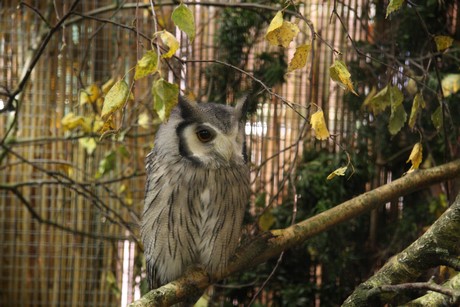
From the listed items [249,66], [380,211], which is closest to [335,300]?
[380,211]

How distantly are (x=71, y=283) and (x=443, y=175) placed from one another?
6.47 feet

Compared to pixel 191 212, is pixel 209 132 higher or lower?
higher

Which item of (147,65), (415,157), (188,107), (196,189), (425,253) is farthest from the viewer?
(196,189)

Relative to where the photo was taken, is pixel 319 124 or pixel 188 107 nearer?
pixel 319 124

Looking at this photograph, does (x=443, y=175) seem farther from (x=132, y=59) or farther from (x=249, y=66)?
(x=132, y=59)

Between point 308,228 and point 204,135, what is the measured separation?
0.41 m

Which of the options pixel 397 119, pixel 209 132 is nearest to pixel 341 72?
pixel 397 119

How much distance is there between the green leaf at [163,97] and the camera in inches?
34.3

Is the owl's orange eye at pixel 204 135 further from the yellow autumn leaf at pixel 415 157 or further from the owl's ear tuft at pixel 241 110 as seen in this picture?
the yellow autumn leaf at pixel 415 157

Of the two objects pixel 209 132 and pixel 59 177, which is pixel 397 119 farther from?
pixel 59 177

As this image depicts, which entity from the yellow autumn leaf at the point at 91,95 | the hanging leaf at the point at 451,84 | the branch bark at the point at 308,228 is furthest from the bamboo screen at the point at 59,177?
the hanging leaf at the point at 451,84

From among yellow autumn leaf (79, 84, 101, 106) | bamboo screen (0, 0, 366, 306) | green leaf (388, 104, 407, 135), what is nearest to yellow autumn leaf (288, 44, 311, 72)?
green leaf (388, 104, 407, 135)

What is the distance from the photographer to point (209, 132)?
159cm

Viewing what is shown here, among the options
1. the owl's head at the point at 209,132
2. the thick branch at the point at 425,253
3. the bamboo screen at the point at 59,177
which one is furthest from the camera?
the bamboo screen at the point at 59,177
